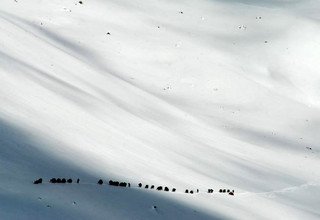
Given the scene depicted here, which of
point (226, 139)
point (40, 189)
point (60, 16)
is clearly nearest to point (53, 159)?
point (40, 189)

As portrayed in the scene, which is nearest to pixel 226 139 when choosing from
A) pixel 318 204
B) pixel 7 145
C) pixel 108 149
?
pixel 318 204

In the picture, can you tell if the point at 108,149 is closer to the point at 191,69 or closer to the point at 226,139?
the point at 226,139

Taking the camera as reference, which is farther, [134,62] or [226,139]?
[134,62]

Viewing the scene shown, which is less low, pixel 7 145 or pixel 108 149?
pixel 108 149

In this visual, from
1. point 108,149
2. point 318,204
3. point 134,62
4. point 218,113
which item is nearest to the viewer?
point 108,149

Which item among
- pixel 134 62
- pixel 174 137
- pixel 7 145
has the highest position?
pixel 134 62

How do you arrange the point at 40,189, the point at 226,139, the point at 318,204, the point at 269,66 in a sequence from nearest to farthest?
the point at 40,189 < the point at 318,204 < the point at 226,139 < the point at 269,66
